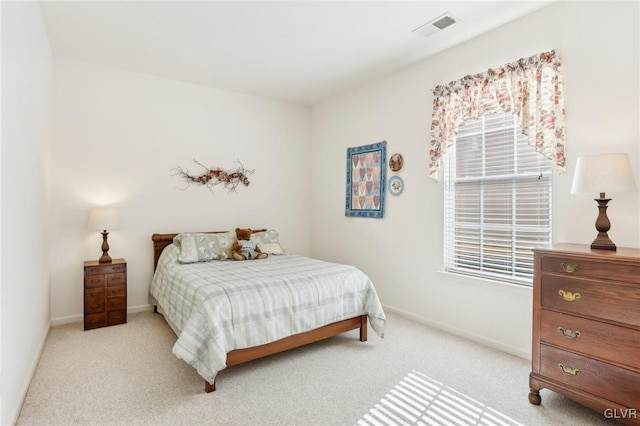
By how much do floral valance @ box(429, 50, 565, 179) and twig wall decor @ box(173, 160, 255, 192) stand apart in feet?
8.53

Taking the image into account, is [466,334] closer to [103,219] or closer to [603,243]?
[603,243]

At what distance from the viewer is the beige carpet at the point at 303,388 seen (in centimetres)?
201

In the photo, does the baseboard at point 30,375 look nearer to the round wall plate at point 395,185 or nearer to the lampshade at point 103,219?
the lampshade at point 103,219

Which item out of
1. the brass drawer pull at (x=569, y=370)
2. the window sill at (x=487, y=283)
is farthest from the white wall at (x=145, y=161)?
the brass drawer pull at (x=569, y=370)

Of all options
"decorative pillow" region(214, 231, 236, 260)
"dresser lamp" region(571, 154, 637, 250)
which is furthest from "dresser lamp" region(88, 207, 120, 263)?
"dresser lamp" region(571, 154, 637, 250)

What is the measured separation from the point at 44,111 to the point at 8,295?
1.88 m

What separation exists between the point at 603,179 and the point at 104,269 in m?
4.12

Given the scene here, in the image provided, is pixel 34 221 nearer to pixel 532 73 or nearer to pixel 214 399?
pixel 214 399

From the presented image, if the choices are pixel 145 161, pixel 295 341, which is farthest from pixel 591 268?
pixel 145 161

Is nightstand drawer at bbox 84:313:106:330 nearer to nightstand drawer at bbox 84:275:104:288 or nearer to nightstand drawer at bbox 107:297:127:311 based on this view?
nightstand drawer at bbox 107:297:127:311

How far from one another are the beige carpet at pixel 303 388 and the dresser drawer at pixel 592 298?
631 mm

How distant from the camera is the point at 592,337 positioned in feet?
6.38

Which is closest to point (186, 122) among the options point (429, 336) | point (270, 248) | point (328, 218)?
point (270, 248)

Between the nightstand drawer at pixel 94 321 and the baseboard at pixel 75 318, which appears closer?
the nightstand drawer at pixel 94 321
